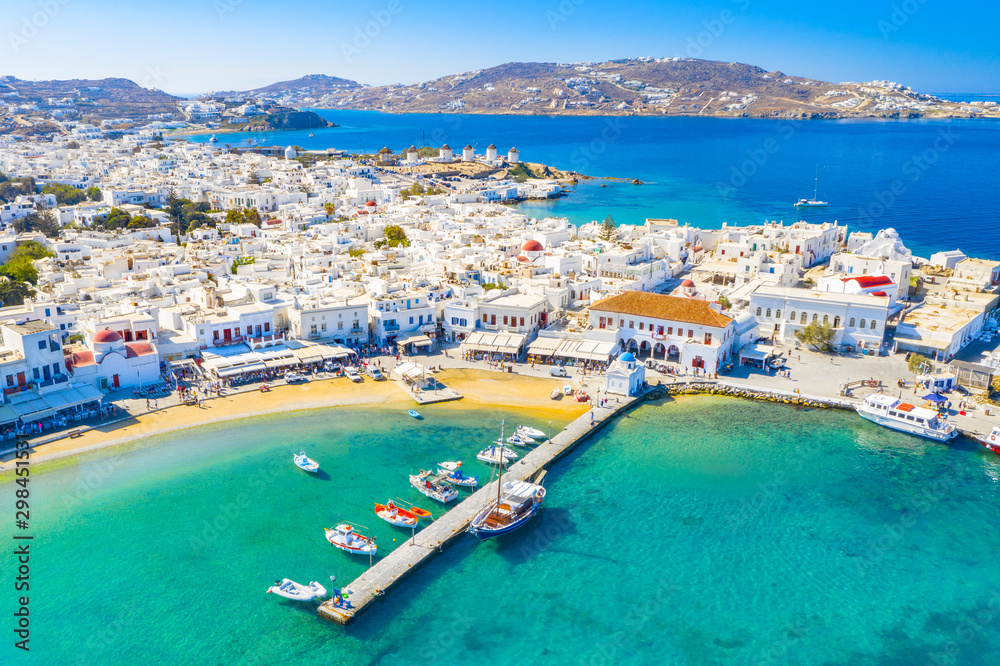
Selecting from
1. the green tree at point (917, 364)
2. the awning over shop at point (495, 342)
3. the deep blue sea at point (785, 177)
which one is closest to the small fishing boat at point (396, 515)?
the awning over shop at point (495, 342)

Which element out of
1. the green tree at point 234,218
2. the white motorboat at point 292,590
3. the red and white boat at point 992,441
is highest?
the green tree at point 234,218

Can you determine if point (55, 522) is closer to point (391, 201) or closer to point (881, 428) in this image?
point (881, 428)

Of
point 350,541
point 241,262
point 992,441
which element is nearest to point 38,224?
point 241,262

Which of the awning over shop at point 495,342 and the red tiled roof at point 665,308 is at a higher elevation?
the red tiled roof at point 665,308

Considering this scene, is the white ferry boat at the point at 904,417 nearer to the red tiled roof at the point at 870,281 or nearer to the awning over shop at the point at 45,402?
the red tiled roof at the point at 870,281

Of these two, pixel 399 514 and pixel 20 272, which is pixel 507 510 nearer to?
pixel 399 514

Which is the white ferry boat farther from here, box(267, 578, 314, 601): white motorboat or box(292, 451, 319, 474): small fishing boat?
box(267, 578, 314, 601): white motorboat

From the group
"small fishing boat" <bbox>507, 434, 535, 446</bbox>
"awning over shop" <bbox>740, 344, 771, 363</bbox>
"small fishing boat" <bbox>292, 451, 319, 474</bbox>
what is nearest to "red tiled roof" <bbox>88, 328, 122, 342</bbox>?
"small fishing boat" <bbox>292, 451, 319, 474</bbox>
